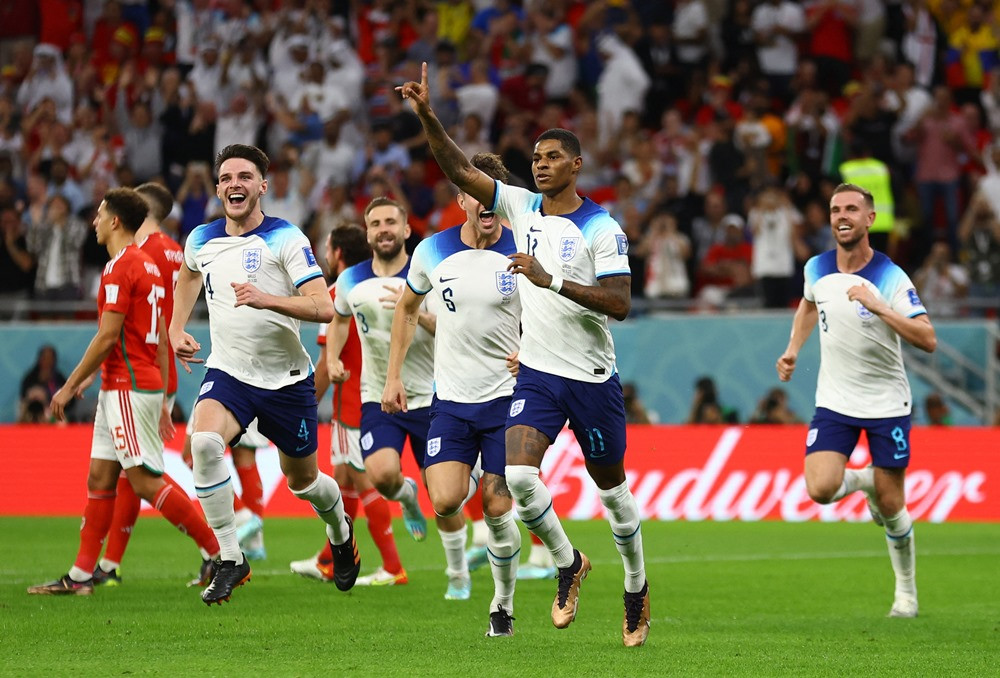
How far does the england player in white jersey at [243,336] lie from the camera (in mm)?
9773

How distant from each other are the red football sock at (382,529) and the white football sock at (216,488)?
221 cm

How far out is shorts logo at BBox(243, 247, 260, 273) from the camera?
9.93 meters

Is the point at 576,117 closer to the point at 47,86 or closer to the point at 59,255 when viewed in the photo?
the point at 59,255

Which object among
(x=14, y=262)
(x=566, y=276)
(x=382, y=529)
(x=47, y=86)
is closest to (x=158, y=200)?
(x=382, y=529)

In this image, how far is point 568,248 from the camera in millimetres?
8641

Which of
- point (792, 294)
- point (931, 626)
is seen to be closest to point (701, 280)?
point (792, 294)

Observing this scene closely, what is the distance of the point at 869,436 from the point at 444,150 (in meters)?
3.91

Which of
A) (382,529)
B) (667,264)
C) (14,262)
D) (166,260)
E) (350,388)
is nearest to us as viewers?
(166,260)

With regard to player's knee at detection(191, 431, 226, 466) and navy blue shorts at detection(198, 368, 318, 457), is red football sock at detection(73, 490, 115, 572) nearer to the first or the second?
navy blue shorts at detection(198, 368, 318, 457)

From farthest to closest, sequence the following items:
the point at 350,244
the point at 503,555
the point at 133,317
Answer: the point at 350,244 → the point at 133,317 → the point at 503,555

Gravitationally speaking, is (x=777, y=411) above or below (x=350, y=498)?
below

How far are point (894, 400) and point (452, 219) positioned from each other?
11.0 meters

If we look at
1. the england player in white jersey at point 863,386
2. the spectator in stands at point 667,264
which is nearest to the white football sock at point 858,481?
the england player in white jersey at point 863,386

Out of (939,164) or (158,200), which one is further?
(939,164)
